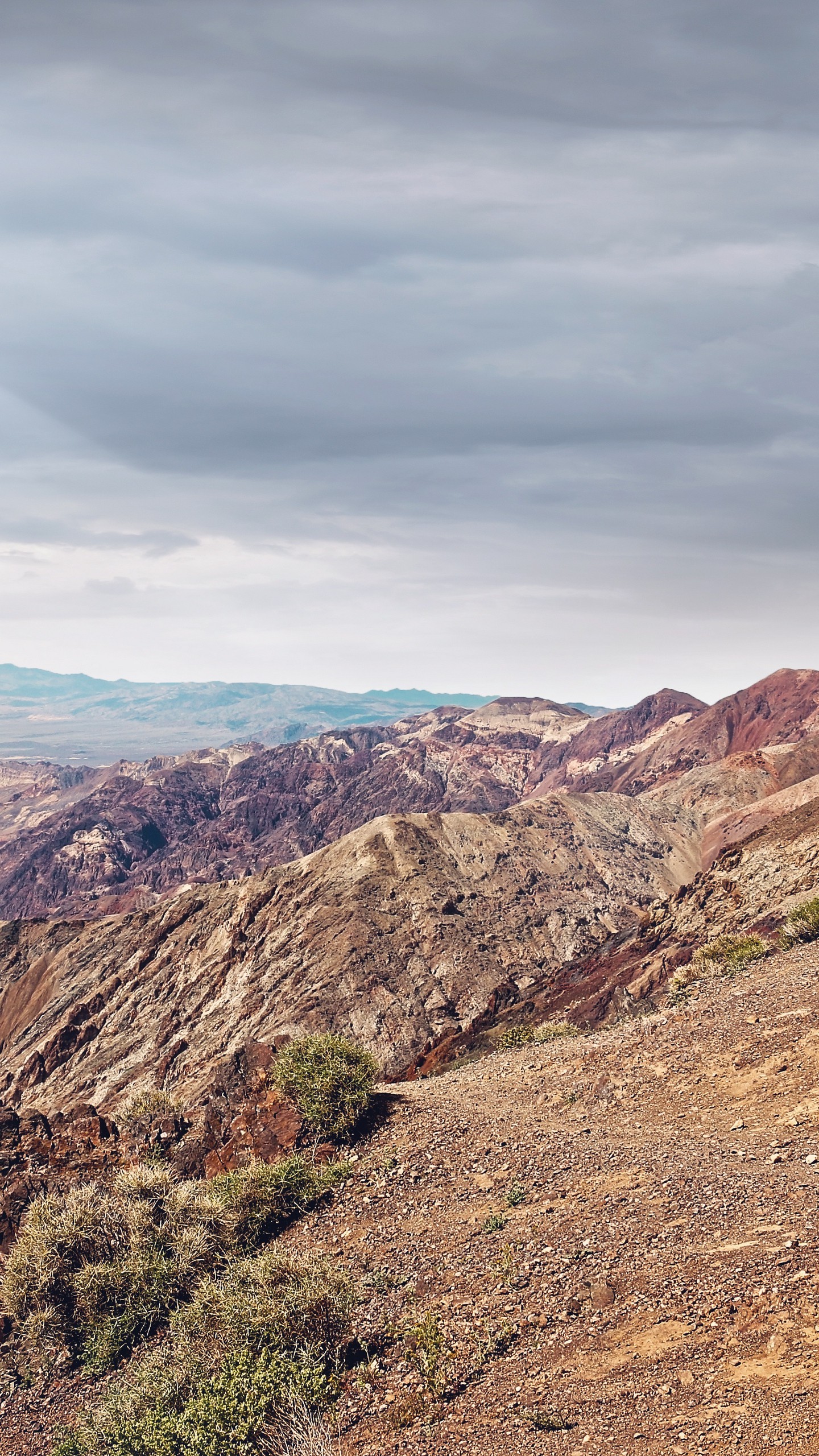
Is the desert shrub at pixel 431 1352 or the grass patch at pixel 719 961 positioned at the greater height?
the grass patch at pixel 719 961

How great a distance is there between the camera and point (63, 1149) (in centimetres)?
2502

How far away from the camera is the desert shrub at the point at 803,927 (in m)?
26.1

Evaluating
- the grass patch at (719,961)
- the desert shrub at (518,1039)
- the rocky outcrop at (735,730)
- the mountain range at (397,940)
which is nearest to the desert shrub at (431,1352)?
the grass patch at (719,961)

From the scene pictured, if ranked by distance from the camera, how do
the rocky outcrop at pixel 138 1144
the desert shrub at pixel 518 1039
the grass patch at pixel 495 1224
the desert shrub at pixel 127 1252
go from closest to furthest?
the grass patch at pixel 495 1224 → the desert shrub at pixel 127 1252 → the rocky outcrop at pixel 138 1144 → the desert shrub at pixel 518 1039

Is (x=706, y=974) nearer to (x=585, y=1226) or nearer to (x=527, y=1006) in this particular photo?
(x=585, y=1226)

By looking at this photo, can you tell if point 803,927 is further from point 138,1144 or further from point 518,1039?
point 138,1144

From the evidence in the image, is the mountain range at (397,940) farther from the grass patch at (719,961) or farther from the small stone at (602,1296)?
the small stone at (602,1296)

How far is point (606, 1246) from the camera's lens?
13656 millimetres

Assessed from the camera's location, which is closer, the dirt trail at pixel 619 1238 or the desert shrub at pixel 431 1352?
the dirt trail at pixel 619 1238

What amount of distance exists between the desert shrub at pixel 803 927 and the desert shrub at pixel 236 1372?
19.2 m

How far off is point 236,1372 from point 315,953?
1903 inches

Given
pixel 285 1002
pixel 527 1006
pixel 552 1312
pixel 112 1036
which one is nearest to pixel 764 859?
pixel 527 1006

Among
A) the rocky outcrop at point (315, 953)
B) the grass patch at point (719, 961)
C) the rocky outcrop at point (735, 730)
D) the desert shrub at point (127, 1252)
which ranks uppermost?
the rocky outcrop at point (735, 730)

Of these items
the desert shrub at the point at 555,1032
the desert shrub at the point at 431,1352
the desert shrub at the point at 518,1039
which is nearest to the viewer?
the desert shrub at the point at 431,1352
